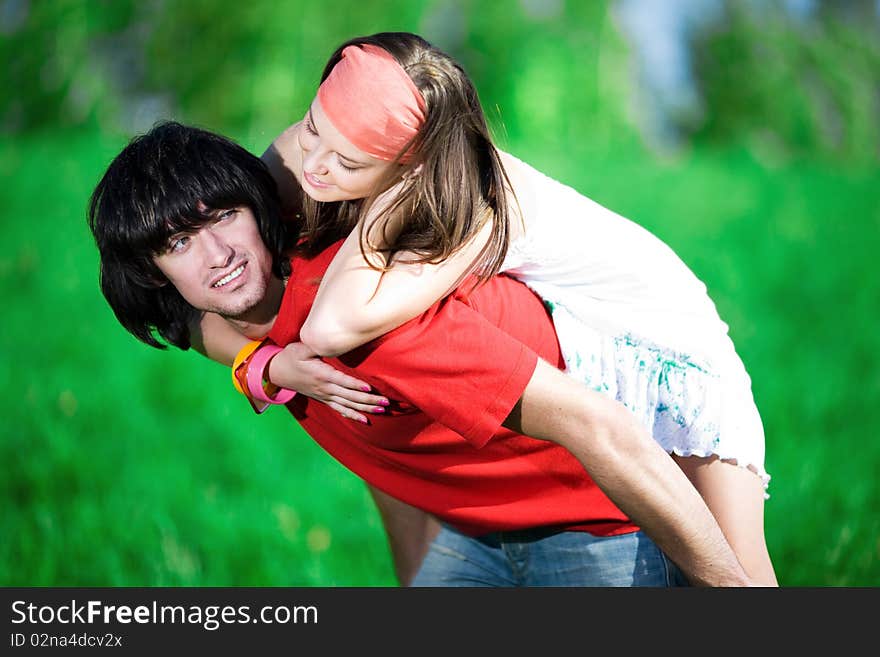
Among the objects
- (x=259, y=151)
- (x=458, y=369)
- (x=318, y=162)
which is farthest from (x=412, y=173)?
(x=259, y=151)

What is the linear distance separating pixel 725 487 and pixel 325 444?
77 cm

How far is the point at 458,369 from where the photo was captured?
57.8 inches

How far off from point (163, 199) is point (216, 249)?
4.9 inches

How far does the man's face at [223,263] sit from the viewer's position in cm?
172

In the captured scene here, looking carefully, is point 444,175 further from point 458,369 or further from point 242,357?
point 242,357

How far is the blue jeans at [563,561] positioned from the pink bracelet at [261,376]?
0.53m

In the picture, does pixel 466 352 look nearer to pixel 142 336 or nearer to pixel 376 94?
pixel 376 94

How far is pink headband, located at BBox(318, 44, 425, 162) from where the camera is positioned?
1.58 metres

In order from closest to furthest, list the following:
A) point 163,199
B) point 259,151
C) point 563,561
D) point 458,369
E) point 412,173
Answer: point 458,369, point 412,173, point 163,199, point 563,561, point 259,151

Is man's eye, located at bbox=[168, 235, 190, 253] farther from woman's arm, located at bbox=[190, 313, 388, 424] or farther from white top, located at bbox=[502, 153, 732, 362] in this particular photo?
white top, located at bbox=[502, 153, 732, 362]

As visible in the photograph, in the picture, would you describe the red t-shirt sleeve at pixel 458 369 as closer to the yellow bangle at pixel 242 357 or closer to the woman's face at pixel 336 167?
the woman's face at pixel 336 167

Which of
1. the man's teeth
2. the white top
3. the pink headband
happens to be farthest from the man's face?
the white top
